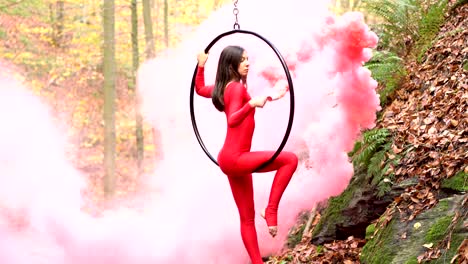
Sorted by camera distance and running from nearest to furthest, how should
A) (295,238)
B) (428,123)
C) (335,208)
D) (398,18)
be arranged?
(428,123)
(335,208)
(295,238)
(398,18)

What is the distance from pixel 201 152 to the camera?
1041cm

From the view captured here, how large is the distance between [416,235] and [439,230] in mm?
343

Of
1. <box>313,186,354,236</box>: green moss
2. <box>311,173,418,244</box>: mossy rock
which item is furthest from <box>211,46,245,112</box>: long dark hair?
<box>313,186,354,236</box>: green moss

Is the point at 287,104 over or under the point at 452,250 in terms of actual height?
over

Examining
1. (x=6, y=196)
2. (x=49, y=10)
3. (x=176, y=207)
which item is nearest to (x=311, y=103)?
(x=176, y=207)

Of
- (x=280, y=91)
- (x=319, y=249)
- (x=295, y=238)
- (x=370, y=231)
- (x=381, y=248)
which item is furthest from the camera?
(x=295, y=238)

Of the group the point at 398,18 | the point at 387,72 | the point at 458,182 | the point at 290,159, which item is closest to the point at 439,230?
the point at 458,182

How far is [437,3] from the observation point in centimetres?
880

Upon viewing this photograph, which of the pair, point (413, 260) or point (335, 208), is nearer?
point (413, 260)

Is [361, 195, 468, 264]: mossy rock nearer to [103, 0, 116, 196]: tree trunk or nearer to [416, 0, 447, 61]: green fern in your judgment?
[416, 0, 447, 61]: green fern

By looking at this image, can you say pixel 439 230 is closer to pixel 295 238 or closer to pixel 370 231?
pixel 370 231

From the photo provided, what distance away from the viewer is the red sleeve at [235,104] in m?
4.93

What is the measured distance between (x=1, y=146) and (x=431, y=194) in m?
9.22

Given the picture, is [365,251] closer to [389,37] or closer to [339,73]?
[339,73]
